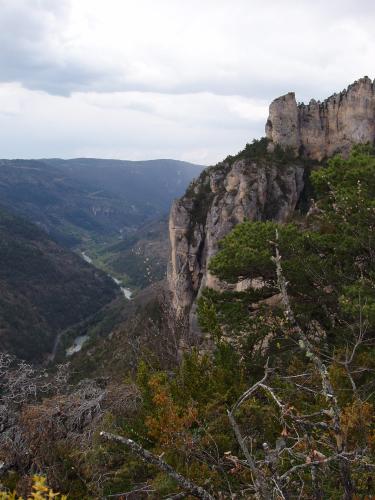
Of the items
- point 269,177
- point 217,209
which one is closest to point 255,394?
point 269,177

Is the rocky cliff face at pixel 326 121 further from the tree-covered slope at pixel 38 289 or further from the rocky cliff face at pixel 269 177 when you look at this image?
the tree-covered slope at pixel 38 289

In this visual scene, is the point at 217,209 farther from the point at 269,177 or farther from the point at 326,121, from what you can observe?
the point at 326,121

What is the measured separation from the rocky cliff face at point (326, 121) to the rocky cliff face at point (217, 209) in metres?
4.48

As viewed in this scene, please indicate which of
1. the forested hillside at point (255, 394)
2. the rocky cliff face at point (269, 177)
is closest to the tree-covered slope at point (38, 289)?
the rocky cliff face at point (269, 177)

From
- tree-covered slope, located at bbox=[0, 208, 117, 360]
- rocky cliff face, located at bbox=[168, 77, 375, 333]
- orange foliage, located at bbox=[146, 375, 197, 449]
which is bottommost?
tree-covered slope, located at bbox=[0, 208, 117, 360]

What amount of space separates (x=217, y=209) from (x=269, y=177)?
791 centimetres

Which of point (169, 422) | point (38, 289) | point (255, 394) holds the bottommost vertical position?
point (38, 289)

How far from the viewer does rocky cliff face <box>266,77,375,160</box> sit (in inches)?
2372

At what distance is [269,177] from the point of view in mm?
61031

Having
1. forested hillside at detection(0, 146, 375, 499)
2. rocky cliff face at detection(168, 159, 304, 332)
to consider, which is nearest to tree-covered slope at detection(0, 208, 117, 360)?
rocky cliff face at detection(168, 159, 304, 332)

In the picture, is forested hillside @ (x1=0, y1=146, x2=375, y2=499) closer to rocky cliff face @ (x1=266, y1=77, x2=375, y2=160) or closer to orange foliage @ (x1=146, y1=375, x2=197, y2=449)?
orange foliage @ (x1=146, y1=375, x2=197, y2=449)

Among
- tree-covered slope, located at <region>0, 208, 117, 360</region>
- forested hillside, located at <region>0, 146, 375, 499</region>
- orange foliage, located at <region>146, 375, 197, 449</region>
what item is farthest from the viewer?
tree-covered slope, located at <region>0, 208, 117, 360</region>

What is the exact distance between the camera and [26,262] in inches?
6132

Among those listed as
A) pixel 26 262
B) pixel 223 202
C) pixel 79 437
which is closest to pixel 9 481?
pixel 79 437
